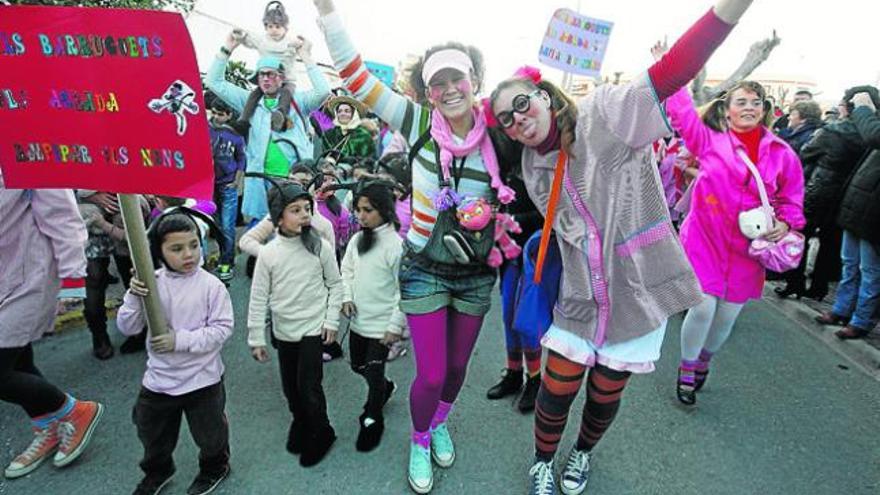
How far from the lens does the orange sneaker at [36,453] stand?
2.29m

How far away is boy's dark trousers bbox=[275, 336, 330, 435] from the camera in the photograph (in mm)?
2373

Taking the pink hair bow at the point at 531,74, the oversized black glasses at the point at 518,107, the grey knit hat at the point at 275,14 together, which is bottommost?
the oversized black glasses at the point at 518,107

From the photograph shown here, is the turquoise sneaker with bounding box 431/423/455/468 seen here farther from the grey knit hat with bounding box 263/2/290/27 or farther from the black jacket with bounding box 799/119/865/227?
the black jacket with bounding box 799/119/865/227

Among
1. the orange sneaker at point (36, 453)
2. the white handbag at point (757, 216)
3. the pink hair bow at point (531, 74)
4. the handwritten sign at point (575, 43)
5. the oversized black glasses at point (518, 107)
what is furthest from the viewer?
the handwritten sign at point (575, 43)

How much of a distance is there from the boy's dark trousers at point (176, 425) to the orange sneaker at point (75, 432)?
1.60 feet

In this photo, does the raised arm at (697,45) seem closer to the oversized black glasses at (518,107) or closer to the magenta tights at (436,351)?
the oversized black glasses at (518,107)

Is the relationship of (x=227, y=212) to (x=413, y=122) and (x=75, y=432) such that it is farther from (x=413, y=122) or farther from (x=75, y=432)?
(x=413, y=122)

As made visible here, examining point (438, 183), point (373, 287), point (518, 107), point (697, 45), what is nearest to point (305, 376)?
point (373, 287)

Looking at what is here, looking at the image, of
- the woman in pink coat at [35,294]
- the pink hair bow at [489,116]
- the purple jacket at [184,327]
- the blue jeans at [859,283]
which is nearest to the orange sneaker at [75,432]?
the woman in pink coat at [35,294]

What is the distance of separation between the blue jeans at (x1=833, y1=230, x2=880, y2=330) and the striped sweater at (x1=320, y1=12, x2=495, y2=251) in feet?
12.3

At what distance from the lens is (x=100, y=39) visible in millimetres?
1594

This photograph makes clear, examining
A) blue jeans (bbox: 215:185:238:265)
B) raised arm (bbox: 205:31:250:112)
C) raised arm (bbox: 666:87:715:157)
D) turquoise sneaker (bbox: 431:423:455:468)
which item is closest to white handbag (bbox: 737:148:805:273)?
raised arm (bbox: 666:87:715:157)

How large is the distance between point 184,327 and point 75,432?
3.35 feet

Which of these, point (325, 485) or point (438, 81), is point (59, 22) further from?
point (325, 485)
